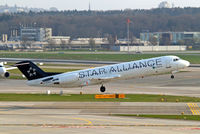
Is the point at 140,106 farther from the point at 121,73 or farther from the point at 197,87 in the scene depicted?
the point at 197,87

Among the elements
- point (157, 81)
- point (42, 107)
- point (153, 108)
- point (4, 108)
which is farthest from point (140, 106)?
point (157, 81)

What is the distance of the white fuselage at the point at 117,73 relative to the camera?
3130 inches

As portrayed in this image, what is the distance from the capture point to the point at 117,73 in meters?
80.7

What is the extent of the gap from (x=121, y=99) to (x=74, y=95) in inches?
421

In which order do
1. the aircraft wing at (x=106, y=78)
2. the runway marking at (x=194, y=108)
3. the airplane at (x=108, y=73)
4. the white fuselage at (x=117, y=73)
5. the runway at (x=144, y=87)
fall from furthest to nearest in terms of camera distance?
the runway at (x=144, y=87)
the aircraft wing at (x=106, y=78)
the white fuselage at (x=117, y=73)
the airplane at (x=108, y=73)
the runway marking at (x=194, y=108)

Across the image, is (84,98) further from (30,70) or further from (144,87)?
→ (144,87)

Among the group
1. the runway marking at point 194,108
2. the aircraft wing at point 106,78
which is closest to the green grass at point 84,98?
the aircraft wing at point 106,78

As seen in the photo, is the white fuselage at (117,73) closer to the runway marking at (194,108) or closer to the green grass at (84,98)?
the green grass at (84,98)

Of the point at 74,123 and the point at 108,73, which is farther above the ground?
the point at 108,73

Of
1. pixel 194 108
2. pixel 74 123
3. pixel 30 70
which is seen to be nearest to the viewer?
pixel 74 123

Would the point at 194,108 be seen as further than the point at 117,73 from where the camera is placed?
No

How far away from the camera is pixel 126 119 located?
59656 mm

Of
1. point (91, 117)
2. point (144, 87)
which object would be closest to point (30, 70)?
point (91, 117)

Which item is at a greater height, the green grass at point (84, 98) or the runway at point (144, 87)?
the green grass at point (84, 98)
